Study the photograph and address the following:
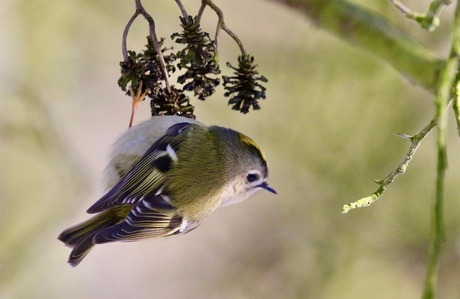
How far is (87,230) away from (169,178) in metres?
0.22

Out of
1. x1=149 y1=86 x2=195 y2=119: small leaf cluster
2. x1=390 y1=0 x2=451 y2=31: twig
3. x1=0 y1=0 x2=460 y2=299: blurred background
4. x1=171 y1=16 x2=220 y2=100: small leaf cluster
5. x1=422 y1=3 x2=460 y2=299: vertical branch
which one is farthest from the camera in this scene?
x1=0 y1=0 x2=460 y2=299: blurred background

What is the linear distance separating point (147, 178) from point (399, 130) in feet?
3.86

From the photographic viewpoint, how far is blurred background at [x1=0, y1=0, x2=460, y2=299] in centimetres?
237

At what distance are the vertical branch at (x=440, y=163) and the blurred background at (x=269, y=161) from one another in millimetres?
1353

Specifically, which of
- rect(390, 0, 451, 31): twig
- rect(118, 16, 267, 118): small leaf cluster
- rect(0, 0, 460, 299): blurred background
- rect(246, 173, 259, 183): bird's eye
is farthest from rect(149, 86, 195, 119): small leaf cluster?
rect(0, 0, 460, 299): blurred background

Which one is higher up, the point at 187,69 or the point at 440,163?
the point at 440,163

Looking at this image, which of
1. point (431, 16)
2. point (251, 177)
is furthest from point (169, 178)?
point (431, 16)

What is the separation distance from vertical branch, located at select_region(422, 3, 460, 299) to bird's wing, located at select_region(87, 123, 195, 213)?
0.77 meters

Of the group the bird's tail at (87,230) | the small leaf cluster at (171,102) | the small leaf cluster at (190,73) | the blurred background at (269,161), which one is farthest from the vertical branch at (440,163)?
the blurred background at (269,161)

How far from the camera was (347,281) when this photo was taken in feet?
8.80

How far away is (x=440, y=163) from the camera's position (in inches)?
28.6

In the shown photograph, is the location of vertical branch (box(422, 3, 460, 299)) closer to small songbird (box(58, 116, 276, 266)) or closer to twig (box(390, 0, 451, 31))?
twig (box(390, 0, 451, 31))

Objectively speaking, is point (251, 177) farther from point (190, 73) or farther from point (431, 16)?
point (431, 16)

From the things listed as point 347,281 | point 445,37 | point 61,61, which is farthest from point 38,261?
point 445,37
